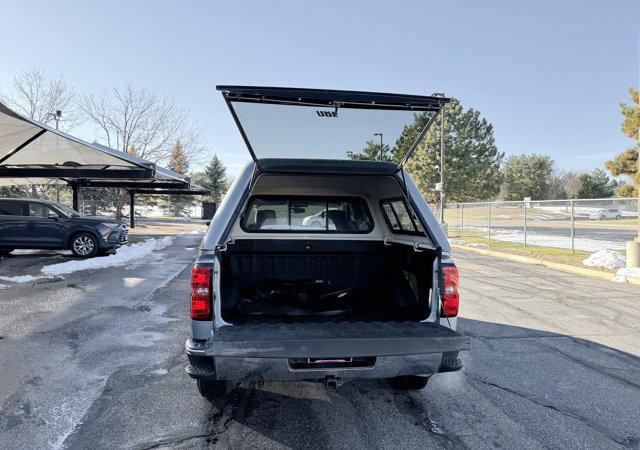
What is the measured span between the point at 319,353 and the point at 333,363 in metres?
0.16

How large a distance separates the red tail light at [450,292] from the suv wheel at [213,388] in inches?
68.3

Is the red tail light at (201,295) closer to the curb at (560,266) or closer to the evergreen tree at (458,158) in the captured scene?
the curb at (560,266)

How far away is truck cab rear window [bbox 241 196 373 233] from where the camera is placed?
4160 millimetres

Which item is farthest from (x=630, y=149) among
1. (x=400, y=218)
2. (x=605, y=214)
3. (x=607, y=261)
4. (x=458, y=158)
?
(x=458, y=158)

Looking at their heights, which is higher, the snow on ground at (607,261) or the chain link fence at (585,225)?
the chain link fence at (585,225)

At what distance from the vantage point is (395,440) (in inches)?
103

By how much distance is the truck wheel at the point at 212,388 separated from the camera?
2.88 metres

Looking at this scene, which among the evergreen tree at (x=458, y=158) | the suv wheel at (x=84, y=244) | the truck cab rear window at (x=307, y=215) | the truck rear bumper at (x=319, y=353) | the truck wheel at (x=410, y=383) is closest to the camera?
the truck rear bumper at (x=319, y=353)

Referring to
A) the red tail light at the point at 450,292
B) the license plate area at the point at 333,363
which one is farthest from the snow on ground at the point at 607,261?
the license plate area at the point at 333,363

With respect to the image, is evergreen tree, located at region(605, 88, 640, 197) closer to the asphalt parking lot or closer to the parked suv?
the asphalt parking lot

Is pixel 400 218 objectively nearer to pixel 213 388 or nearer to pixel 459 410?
pixel 459 410

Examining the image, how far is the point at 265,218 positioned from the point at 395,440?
244 cm

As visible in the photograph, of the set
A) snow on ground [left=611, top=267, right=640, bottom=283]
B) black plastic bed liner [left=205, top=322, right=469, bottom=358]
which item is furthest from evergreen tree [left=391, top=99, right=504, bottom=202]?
black plastic bed liner [left=205, top=322, right=469, bottom=358]

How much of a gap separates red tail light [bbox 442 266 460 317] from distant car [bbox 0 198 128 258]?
1104cm
